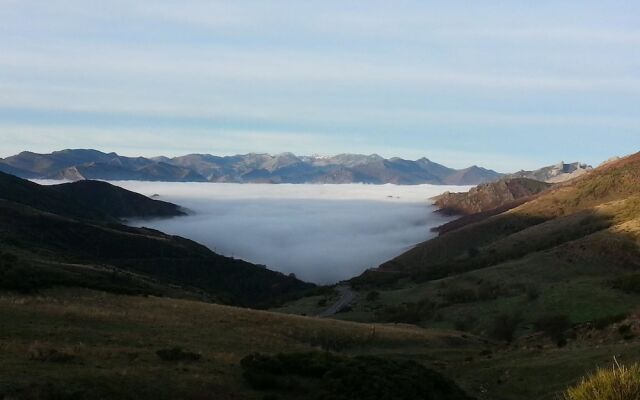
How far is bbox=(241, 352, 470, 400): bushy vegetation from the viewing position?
24.9m

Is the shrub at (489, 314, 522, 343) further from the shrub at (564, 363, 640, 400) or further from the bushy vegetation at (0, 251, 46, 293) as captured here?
the shrub at (564, 363, 640, 400)

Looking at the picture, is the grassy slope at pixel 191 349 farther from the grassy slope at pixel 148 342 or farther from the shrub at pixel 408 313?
the shrub at pixel 408 313

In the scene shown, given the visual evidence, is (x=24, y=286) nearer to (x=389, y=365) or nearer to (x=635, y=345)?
(x=389, y=365)

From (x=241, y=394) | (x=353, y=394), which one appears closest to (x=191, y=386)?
(x=241, y=394)

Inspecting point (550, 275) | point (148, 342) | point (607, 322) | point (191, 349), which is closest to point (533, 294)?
point (550, 275)

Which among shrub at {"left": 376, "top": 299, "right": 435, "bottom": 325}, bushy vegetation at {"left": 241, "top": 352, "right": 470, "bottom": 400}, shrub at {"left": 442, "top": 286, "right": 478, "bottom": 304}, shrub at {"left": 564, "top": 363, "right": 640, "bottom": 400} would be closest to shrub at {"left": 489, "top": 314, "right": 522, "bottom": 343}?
shrub at {"left": 376, "top": 299, "right": 435, "bottom": 325}

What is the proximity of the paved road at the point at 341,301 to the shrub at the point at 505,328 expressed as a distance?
37931mm

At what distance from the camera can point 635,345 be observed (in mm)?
31375

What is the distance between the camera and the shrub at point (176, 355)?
2722cm

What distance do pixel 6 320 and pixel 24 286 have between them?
49.4 feet

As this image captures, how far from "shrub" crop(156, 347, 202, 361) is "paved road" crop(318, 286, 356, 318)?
73.8 metres

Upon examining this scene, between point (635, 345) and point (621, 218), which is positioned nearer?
point (635, 345)

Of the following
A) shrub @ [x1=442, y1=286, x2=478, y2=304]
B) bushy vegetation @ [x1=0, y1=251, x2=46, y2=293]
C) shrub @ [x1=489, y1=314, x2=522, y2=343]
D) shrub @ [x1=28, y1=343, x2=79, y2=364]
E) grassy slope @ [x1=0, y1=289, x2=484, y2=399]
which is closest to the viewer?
grassy slope @ [x1=0, y1=289, x2=484, y2=399]

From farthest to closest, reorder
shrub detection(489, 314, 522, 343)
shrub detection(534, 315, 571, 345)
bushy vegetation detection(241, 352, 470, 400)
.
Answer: shrub detection(489, 314, 522, 343) → shrub detection(534, 315, 571, 345) → bushy vegetation detection(241, 352, 470, 400)
